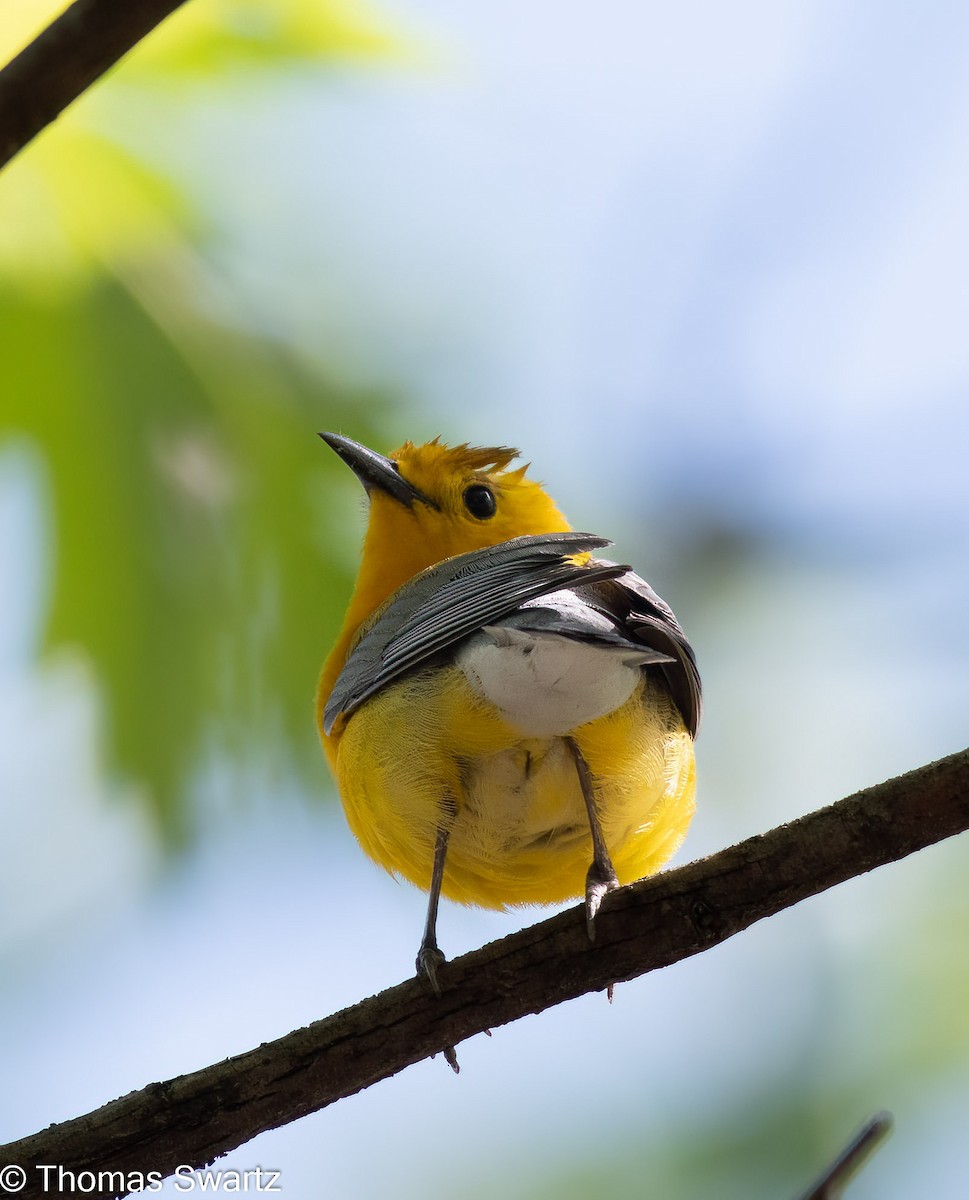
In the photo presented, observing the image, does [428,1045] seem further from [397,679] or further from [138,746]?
[138,746]

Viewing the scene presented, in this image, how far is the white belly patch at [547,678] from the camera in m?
3.87

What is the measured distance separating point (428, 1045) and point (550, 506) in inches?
161

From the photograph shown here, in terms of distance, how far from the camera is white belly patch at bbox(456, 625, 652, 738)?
387 centimetres

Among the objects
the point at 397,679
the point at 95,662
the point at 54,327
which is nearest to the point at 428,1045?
the point at 397,679

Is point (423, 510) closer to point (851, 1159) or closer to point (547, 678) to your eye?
point (547, 678)

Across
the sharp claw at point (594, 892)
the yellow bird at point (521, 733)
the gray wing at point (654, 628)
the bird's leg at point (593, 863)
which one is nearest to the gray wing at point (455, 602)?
the yellow bird at point (521, 733)

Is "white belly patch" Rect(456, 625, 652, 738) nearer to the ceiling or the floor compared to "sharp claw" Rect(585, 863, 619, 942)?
nearer to the ceiling

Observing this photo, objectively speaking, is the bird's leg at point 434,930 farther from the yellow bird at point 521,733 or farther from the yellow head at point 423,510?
the yellow head at point 423,510

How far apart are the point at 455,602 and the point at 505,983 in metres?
1.52

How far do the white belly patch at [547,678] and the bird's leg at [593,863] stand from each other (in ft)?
0.49

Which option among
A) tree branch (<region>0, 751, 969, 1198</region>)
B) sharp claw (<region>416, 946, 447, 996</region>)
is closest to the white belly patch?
tree branch (<region>0, 751, 969, 1198</region>)

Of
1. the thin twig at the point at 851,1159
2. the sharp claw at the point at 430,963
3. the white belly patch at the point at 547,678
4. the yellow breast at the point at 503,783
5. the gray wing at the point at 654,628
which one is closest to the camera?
the thin twig at the point at 851,1159

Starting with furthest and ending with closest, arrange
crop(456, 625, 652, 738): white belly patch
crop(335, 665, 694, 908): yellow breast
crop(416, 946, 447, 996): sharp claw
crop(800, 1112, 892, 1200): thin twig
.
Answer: crop(335, 665, 694, 908): yellow breast, crop(456, 625, 652, 738): white belly patch, crop(416, 946, 447, 996): sharp claw, crop(800, 1112, 892, 1200): thin twig

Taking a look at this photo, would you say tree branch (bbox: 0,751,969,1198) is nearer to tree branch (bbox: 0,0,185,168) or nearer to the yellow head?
tree branch (bbox: 0,0,185,168)
